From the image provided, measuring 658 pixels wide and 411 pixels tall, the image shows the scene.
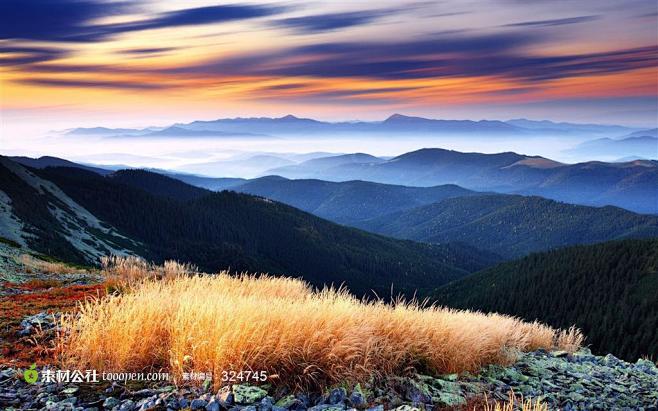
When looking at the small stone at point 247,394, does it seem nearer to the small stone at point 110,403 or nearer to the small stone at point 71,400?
the small stone at point 110,403

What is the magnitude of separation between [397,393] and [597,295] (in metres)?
193

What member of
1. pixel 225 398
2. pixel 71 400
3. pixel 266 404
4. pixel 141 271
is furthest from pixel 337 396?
pixel 141 271

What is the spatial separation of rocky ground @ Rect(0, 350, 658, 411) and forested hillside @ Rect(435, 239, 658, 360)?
5728 inches

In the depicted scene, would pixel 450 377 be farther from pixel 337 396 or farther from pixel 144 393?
pixel 144 393

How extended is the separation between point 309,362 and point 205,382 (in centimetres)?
165

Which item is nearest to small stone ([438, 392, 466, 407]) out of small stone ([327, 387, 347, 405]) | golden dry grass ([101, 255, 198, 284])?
small stone ([327, 387, 347, 405])

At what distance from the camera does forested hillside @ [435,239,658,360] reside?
14800 cm

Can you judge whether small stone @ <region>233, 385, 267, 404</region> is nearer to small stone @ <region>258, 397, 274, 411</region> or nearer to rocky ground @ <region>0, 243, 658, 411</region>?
rocky ground @ <region>0, 243, 658, 411</region>

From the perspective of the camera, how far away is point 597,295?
560 feet

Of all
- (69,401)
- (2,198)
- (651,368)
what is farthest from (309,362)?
(2,198)

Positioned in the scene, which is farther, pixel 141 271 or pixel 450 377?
pixel 141 271

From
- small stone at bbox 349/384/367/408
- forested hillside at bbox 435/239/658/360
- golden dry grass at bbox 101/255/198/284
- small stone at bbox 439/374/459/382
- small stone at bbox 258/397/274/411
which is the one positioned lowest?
forested hillside at bbox 435/239/658/360

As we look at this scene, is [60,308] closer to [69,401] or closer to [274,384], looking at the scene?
[69,401]

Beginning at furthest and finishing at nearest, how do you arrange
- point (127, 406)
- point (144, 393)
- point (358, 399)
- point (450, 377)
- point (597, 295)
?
1. point (597, 295)
2. point (450, 377)
3. point (358, 399)
4. point (144, 393)
5. point (127, 406)
